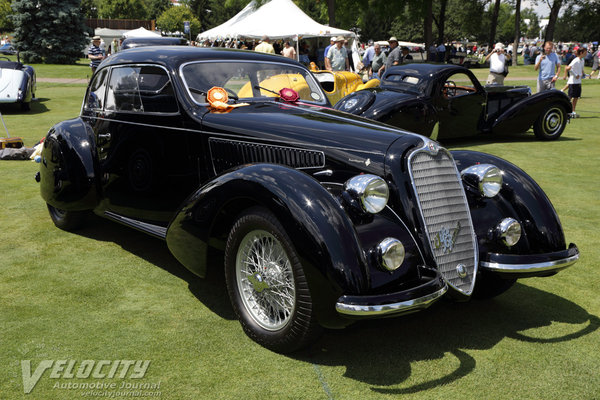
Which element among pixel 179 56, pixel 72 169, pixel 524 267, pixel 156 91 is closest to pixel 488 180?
pixel 524 267

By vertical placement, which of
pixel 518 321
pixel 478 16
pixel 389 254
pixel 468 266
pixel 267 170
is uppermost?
pixel 478 16

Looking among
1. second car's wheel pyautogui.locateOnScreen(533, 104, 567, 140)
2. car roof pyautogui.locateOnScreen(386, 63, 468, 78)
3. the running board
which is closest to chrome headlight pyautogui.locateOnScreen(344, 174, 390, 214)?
the running board

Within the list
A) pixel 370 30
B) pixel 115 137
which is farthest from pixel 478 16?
pixel 115 137

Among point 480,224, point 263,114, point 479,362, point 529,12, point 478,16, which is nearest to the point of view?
point 479,362

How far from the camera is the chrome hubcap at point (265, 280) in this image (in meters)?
3.29

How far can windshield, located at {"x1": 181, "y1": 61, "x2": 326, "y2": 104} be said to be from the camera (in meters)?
4.53

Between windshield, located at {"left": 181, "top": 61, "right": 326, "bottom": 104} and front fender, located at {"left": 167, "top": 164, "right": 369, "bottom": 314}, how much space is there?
1.14 metres

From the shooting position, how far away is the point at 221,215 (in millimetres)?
3717

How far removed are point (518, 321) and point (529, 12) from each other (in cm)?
17689

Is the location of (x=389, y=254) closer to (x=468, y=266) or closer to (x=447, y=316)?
(x=468, y=266)

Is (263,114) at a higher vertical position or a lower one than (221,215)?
higher

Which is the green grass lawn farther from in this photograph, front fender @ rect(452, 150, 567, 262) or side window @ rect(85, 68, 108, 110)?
side window @ rect(85, 68, 108, 110)

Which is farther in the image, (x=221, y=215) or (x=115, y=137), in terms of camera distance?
(x=115, y=137)

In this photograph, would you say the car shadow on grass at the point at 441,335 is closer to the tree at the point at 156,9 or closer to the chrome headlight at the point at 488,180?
the chrome headlight at the point at 488,180
